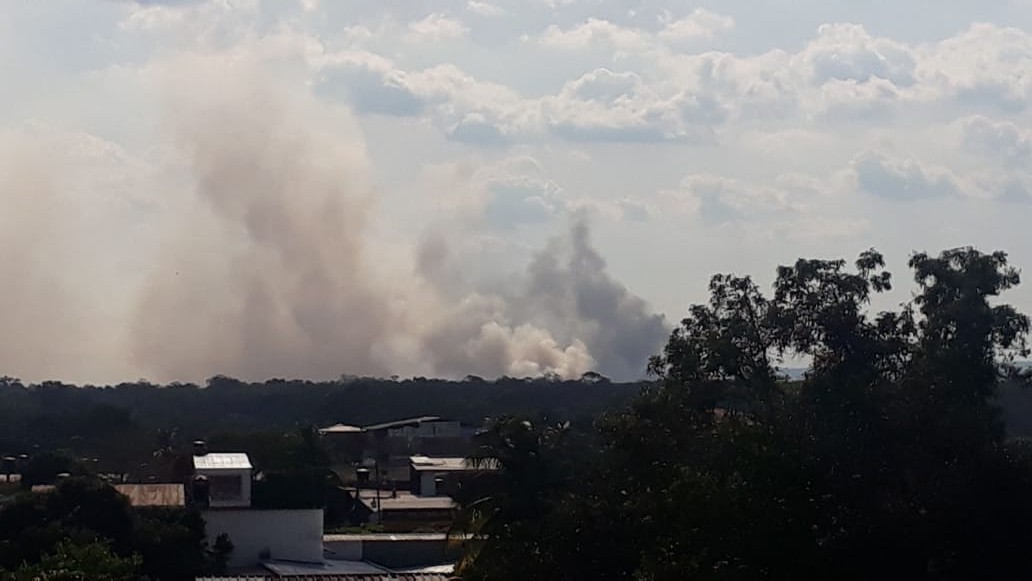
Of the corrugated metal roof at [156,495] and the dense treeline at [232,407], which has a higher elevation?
the dense treeline at [232,407]

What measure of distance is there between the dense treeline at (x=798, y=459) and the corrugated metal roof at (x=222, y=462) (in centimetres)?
1761

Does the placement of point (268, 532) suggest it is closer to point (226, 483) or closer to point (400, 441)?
point (226, 483)

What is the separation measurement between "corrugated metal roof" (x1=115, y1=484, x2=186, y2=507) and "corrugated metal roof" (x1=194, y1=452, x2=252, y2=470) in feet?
3.83

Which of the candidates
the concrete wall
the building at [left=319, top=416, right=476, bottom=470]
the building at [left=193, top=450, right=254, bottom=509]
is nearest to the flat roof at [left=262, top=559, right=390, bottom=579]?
the concrete wall

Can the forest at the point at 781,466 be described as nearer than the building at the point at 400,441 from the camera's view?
Yes

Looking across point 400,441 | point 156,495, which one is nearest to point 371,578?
point 156,495

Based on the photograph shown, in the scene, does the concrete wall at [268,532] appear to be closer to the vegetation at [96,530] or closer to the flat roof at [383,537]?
the flat roof at [383,537]

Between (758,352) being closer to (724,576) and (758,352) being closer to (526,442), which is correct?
(526,442)

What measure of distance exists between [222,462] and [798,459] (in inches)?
1171

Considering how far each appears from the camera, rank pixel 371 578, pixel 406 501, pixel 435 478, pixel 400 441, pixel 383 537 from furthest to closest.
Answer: pixel 400 441 < pixel 435 478 < pixel 406 501 < pixel 383 537 < pixel 371 578

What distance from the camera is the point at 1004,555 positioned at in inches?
1114

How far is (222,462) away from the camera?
5469 centimetres

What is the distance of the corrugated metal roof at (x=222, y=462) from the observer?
5309cm

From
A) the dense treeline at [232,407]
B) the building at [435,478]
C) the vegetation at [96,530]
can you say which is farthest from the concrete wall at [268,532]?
the dense treeline at [232,407]
